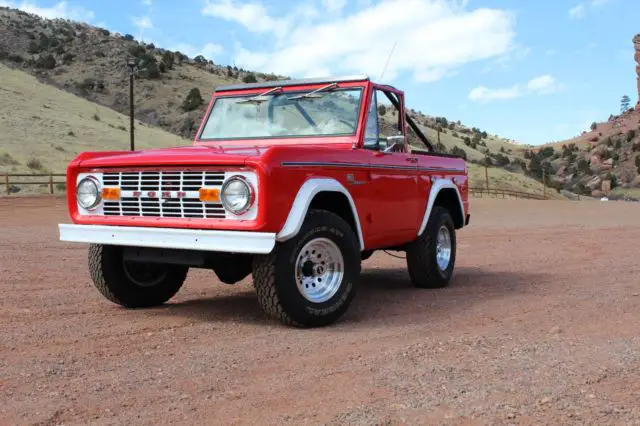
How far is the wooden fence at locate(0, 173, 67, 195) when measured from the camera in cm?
3009

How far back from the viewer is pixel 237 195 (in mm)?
5434

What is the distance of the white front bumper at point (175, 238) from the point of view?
5.25 metres

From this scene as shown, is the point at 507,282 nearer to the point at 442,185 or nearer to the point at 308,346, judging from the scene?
the point at 442,185

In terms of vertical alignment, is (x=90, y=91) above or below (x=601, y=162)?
above

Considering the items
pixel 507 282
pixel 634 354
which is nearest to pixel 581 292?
pixel 507 282

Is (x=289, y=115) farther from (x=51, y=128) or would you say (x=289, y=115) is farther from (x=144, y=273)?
(x=51, y=128)

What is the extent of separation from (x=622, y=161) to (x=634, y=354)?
303ft

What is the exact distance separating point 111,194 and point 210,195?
1.06 meters

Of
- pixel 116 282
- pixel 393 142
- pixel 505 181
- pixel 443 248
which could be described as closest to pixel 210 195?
pixel 116 282

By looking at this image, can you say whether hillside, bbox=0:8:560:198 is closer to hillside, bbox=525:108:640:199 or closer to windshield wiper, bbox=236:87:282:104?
hillside, bbox=525:108:640:199

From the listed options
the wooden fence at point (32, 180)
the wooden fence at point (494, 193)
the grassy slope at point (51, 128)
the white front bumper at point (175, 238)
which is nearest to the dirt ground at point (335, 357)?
the white front bumper at point (175, 238)

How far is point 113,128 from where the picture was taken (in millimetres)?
49656

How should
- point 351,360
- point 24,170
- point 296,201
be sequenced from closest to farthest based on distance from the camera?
point 351,360 → point 296,201 → point 24,170

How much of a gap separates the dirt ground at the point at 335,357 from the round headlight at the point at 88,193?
96 centimetres
